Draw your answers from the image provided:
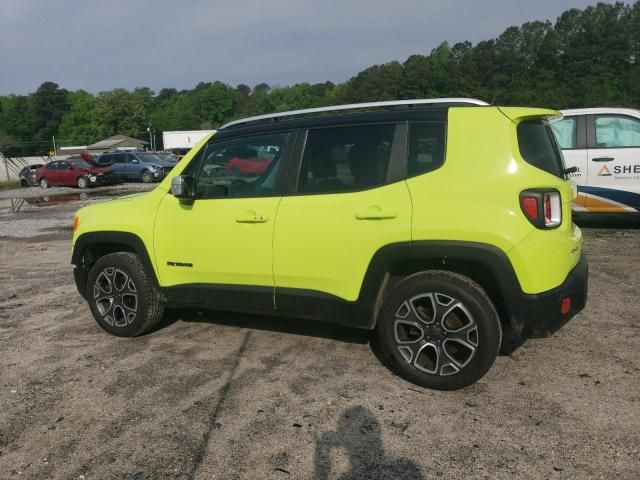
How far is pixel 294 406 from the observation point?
351 centimetres

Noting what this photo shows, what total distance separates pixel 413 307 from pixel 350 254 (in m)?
0.54

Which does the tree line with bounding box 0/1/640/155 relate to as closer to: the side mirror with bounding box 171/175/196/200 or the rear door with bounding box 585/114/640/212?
Result: the rear door with bounding box 585/114/640/212

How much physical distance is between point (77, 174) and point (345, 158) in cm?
2596

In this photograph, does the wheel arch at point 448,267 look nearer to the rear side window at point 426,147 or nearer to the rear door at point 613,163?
the rear side window at point 426,147

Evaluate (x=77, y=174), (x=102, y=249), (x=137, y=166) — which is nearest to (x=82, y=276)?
(x=102, y=249)

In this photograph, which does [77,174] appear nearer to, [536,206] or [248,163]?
[248,163]

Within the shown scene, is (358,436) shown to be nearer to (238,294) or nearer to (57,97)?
(238,294)

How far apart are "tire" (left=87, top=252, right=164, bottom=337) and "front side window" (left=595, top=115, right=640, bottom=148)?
7.40 m

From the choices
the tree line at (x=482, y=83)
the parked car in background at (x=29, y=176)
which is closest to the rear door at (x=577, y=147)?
the parked car in background at (x=29, y=176)

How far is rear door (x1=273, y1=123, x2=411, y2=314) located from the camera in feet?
12.0

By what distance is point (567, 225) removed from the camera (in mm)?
3594

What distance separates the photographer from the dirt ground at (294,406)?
290cm

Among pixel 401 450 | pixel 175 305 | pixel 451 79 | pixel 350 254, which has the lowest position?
pixel 401 450

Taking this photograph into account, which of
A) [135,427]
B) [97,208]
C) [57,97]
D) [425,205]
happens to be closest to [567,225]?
[425,205]
